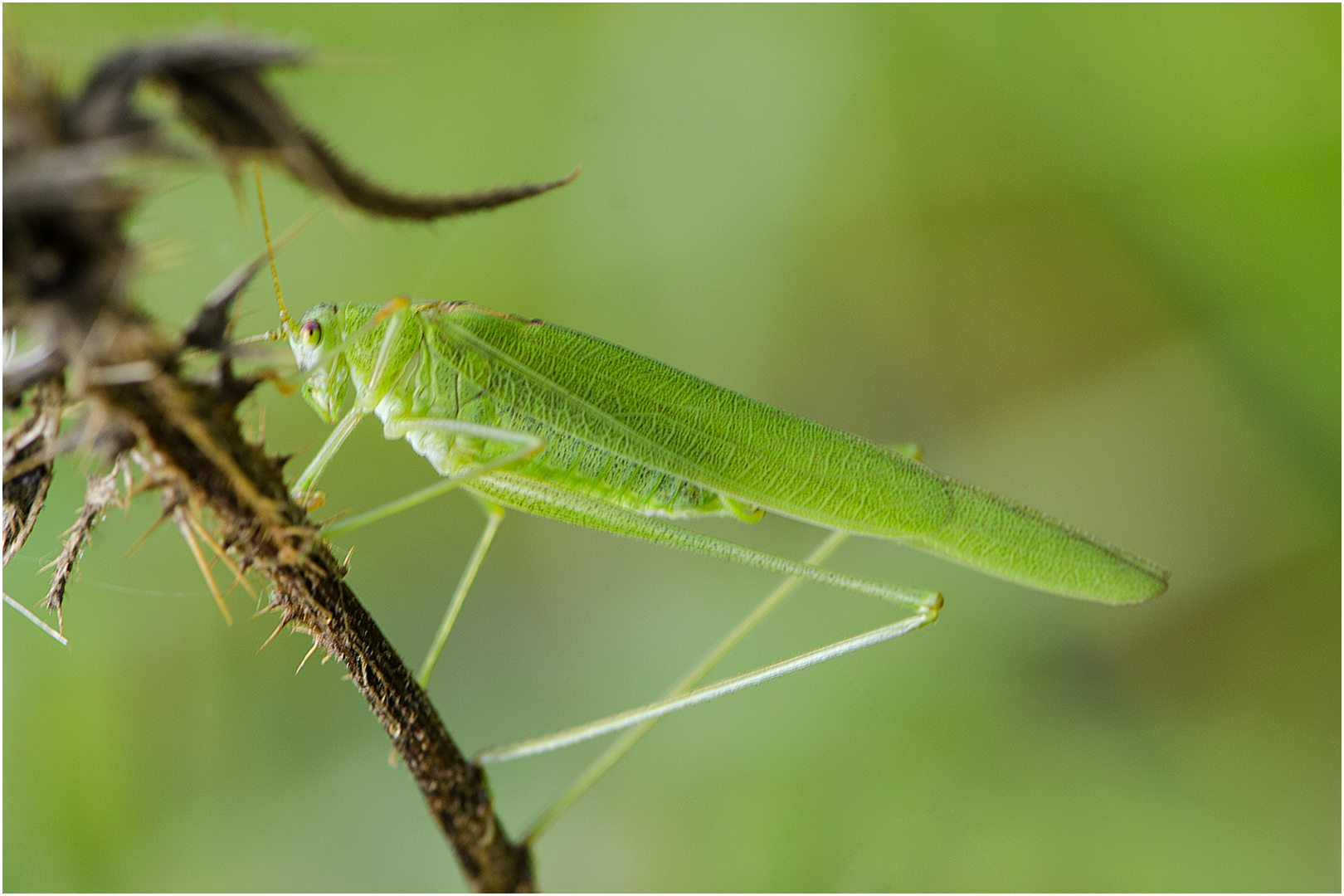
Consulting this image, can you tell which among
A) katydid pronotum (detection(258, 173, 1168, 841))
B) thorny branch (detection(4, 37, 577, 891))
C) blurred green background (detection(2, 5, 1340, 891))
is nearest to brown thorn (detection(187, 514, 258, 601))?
thorny branch (detection(4, 37, 577, 891))

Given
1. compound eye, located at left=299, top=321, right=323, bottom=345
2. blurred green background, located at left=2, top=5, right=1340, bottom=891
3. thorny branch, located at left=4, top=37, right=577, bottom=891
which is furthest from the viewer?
blurred green background, located at left=2, top=5, right=1340, bottom=891

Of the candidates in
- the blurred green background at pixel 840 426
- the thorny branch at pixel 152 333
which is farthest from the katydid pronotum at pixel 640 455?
the blurred green background at pixel 840 426

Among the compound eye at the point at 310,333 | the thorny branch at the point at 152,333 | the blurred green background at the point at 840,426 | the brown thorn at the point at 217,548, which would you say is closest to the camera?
the thorny branch at the point at 152,333

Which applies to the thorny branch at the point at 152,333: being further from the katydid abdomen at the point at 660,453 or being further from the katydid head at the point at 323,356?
the katydid head at the point at 323,356

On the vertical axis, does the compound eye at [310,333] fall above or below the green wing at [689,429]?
above

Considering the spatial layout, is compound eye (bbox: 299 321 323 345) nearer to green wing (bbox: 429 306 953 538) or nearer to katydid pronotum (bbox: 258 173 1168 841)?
katydid pronotum (bbox: 258 173 1168 841)

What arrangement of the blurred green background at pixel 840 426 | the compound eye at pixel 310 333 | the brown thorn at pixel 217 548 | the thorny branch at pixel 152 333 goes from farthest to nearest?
the blurred green background at pixel 840 426 → the compound eye at pixel 310 333 → the brown thorn at pixel 217 548 → the thorny branch at pixel 152 333

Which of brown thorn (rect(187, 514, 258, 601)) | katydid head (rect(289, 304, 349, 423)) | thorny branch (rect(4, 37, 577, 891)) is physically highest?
katydid head (rect(289, 304, 349, 423))

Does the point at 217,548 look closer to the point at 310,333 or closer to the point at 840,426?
the point at 310,333
